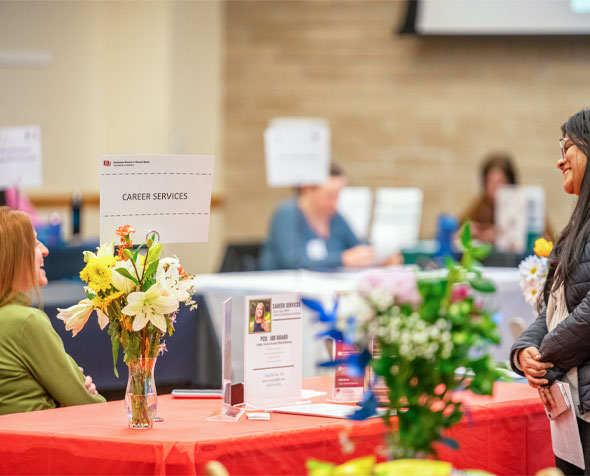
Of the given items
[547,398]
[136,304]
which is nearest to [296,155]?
[547,398]

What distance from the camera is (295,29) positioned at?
8453mm

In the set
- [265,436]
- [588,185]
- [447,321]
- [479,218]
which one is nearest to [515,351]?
[588,185]

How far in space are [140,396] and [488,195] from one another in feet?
15.9

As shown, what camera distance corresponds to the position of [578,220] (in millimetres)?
2420

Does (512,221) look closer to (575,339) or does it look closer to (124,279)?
(575,339)

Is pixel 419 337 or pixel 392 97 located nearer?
pixel 419 337

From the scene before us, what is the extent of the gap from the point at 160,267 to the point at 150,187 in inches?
12.5

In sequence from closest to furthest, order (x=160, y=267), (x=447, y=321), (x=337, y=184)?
(x=447, y=321) → (x=160, y=267) → (x=337, y=184)

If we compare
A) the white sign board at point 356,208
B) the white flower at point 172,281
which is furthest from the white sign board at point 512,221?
the white flower at point 172,281

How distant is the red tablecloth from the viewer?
214cm

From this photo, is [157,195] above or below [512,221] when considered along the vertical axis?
above

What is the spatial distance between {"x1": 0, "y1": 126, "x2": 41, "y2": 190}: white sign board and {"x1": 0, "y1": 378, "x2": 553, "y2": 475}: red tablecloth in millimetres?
2048

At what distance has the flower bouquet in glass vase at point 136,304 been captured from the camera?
7.32 feet

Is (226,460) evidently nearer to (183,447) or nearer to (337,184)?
(183,447)
